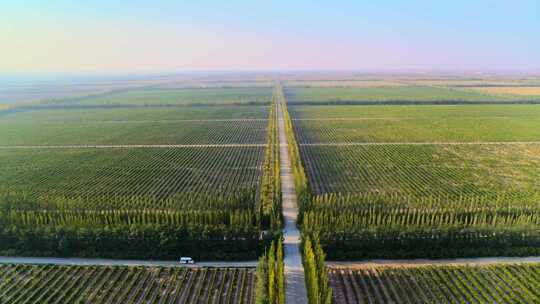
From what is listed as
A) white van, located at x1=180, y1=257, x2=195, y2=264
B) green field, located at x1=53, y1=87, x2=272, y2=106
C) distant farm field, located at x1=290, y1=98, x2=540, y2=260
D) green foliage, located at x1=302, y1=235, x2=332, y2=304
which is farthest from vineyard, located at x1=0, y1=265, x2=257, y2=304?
green field, located at x1=53, y1=87, x2=272, y2=106

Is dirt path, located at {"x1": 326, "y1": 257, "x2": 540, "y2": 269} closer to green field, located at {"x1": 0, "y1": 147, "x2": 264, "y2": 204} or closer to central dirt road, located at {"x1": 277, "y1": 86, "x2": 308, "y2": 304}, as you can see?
central dirt road, located at {"x1": 277, "y1": 86, "x2": 308, "y2": 304}

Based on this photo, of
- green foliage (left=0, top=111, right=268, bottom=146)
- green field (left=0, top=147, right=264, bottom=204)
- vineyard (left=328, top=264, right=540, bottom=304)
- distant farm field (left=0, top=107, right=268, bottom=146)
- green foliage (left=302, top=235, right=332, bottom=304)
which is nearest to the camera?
green foliage (left=302, top=235, right=332, bottom=304)

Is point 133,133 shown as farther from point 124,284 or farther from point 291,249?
point 291,249

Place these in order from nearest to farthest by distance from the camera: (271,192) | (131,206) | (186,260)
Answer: (186,260), (131,206), (271,192)

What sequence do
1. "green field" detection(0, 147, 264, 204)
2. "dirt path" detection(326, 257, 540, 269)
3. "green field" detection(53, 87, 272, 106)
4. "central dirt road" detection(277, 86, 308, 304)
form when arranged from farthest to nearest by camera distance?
"green field" detection(53, 87, 272, 106), "green field" detection(0, 147, 264, 204), "dirt path" detection(326, 257, 540, 269), "central dirt road" detection(277, 86, 308, 304)

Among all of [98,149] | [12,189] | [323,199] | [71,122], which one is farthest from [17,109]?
[323,199]

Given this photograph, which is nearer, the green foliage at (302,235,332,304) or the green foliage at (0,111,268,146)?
the green foliage at (302,235,332,304)

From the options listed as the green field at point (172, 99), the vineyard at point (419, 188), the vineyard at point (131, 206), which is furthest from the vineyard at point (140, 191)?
the green field at point (172, 99)

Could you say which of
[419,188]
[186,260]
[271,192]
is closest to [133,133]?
[271,192]
